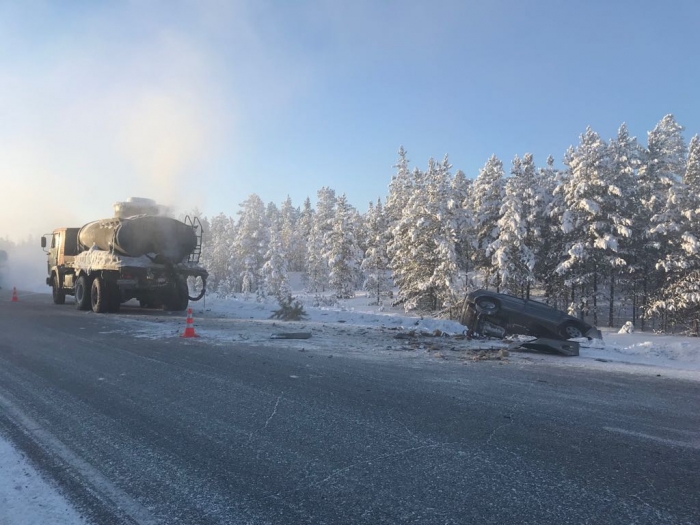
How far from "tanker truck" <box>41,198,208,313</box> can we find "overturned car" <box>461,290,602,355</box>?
10417 mm

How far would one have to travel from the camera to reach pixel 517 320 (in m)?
10.7

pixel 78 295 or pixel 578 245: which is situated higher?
pixel 578 245

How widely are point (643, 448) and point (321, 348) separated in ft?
20.7

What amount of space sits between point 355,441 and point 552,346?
6.55 m

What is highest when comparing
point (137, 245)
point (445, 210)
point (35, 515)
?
point (445, 210)

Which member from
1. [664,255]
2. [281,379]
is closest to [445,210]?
[664,255]

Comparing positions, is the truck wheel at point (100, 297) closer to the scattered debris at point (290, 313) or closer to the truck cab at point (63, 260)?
the truck cab at point (63, 260)

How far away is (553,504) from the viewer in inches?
117

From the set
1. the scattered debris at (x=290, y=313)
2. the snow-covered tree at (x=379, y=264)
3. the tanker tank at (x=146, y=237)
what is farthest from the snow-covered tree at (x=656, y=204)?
the tanker tank at (x=146, y=237)

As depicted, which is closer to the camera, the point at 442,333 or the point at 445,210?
the point at 442,333

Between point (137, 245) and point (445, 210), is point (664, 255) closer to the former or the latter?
point (445, 210)

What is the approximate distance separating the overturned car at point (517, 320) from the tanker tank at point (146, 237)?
10652mm

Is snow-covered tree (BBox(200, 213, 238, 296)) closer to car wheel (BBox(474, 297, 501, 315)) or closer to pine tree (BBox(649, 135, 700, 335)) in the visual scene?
pine tree (BBox(649, 135, 700, 335))

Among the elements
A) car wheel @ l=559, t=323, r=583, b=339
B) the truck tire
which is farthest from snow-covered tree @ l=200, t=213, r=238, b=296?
car wheel @ l=559, t=323, r=583, b=339
